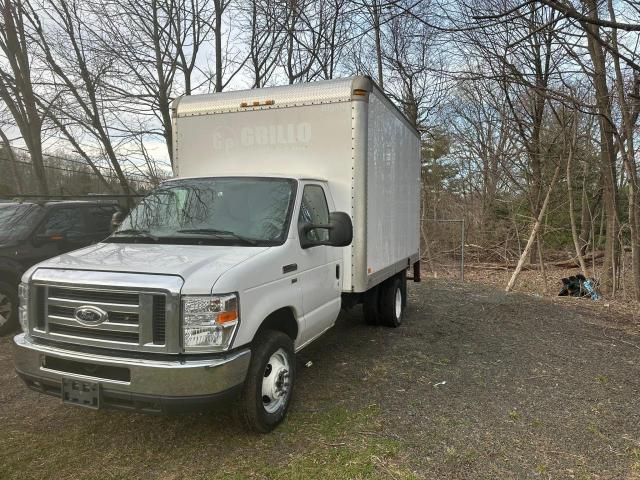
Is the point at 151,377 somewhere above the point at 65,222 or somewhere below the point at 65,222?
below

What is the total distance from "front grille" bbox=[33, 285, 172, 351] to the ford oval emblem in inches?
0.5

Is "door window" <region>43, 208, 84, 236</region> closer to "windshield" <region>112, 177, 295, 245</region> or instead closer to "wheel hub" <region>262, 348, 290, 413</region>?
"windshield" <region>112, 177, 295, 245</region>

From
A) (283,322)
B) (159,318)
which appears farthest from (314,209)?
(159,318)

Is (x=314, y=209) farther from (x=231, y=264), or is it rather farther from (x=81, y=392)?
(x=81, y=392)

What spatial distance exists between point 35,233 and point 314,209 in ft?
Result: 14.4

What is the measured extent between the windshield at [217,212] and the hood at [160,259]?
0.19m

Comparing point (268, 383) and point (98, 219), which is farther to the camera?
point (98, 219)

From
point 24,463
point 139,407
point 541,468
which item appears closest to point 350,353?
point 541,468

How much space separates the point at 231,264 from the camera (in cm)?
342

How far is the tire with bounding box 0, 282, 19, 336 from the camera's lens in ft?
20.5

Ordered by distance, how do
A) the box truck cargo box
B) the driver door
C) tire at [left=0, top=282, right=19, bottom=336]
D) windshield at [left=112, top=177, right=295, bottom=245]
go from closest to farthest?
windshield at [left=112, top=177, right=295, bottom=245]
the driver door
the box truck cargo box
tire at [left=0, top=282, right=19, bottom=336]

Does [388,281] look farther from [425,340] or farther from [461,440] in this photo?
[461,440]

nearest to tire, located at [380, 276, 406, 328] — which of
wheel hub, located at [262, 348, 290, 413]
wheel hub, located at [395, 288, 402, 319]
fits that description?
wheel hub, located at [395, 288, 402, 319]

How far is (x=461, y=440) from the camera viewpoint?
3.76 m
